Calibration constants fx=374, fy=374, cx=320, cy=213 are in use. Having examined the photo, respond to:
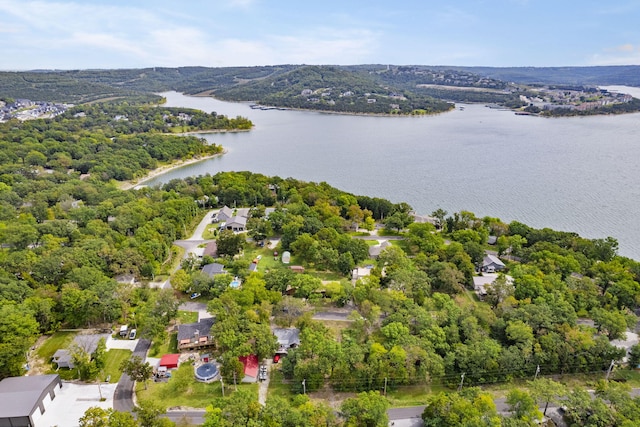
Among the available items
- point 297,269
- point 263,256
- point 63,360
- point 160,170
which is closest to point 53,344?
point 63,360

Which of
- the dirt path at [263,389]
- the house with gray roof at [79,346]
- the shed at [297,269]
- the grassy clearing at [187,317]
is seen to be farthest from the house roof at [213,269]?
the dirt path at [263,389]

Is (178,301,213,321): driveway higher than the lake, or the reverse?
the lake

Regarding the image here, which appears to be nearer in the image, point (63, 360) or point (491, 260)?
point (63, 360)

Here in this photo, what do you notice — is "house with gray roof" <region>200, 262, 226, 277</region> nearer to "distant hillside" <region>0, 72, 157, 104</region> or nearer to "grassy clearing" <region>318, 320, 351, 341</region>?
"grassy clearing" <region>318, 320, 351, 341</region>

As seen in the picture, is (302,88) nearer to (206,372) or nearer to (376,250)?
(376,250)

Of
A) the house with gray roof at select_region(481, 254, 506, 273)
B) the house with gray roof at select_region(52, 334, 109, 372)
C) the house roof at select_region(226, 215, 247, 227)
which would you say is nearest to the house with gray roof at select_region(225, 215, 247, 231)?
the house roof at select_region(226, 215, 247, 227)

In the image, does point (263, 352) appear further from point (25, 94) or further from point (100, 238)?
point (25, 94)

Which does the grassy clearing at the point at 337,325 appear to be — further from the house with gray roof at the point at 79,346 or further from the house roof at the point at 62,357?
the house roof at the point at 62,357
